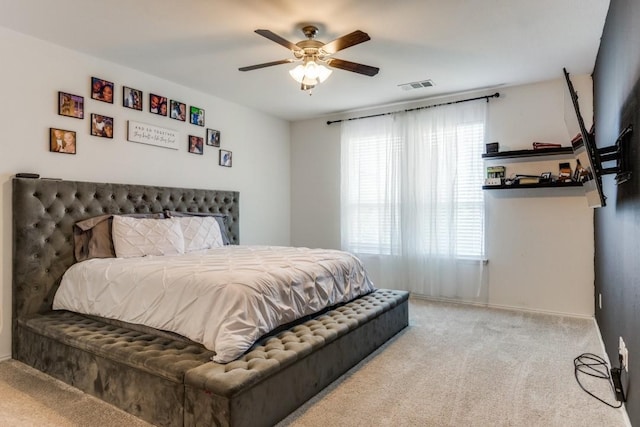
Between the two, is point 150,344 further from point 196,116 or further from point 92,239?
point 196,116

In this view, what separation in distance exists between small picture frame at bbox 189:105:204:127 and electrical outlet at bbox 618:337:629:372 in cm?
438

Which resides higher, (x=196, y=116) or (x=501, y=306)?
(x=196, y=116)

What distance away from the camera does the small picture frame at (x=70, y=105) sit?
333 cm

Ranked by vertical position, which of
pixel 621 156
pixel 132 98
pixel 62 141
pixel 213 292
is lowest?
pixel 213 292

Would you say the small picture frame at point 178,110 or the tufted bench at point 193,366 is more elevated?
the small picture frame at point 178,110

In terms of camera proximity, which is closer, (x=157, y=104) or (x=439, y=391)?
(x=439, y=391)

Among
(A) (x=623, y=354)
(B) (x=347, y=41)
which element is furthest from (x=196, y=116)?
(A) (x=623, y=354)

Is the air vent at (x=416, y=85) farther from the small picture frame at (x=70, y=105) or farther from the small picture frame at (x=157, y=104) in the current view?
the small picture frame at (x=70, y=105)

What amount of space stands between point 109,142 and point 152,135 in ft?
1.55

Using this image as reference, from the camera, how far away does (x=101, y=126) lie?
3.62 meters

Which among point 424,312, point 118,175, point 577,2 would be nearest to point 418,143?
point 424,312

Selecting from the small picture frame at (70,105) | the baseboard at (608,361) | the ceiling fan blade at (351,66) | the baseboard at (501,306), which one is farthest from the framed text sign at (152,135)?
the baseboard at (608,361)

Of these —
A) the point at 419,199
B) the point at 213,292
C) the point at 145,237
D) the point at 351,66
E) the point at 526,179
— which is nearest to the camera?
the point at 213,292

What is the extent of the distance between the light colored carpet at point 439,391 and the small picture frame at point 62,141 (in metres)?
1.74
